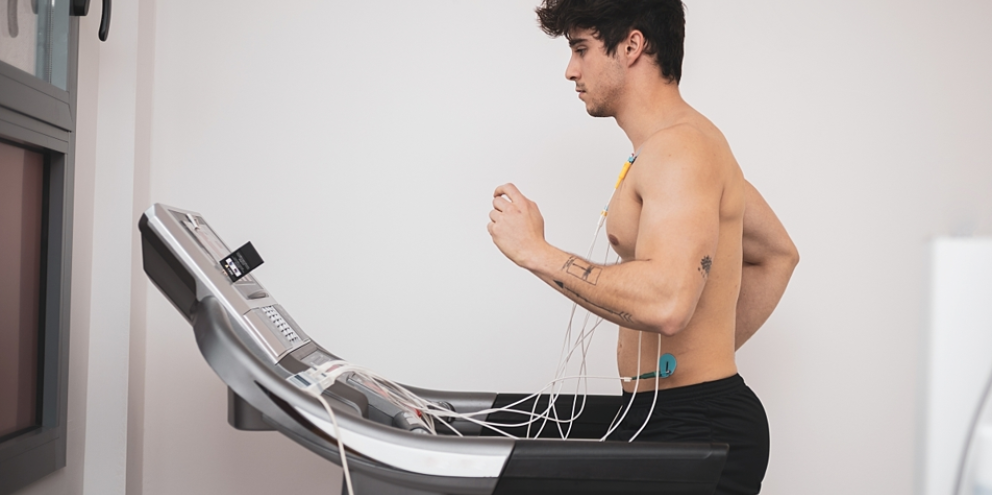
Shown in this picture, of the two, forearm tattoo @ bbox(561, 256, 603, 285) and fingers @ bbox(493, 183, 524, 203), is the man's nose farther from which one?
forearm tattoo @ bbox(561, 256, 603, 285)

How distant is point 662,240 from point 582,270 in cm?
14

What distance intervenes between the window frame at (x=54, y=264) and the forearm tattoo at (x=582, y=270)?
49.5 inches

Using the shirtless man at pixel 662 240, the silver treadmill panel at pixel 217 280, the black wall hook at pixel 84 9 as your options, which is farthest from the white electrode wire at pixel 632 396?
the black wall hook at pixel 84 9

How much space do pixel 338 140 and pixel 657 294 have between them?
1.36m

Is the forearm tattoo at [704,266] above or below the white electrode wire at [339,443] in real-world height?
above

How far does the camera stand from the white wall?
2084mm

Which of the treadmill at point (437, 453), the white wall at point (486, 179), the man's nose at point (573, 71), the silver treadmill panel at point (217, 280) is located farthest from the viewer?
the white wall at point (486, 179)

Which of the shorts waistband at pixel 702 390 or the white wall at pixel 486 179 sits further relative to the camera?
the white wall at pixel 486 179

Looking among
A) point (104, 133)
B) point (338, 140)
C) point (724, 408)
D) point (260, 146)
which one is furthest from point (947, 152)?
point (104, 133)

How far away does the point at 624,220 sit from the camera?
1.25 meters

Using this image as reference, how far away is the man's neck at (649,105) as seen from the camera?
4.29ft

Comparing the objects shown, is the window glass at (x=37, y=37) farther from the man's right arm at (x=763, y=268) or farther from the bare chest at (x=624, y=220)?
the man's right arm at (x=763, y=268)

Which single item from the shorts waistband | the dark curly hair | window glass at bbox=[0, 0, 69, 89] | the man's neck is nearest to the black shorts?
the shorts waistband

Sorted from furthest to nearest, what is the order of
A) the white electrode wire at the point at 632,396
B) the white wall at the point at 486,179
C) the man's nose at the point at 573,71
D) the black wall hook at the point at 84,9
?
the white wall at the point at 486,179 < the black wall hook at the point at 84,9 < the man's nose at the point at 573,71 < the white electrode wire at the point at 632,396
